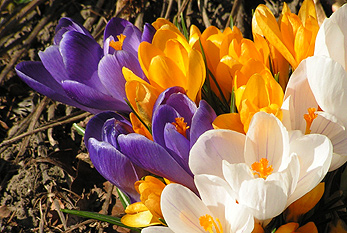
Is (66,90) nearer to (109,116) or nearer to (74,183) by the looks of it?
(109,116)

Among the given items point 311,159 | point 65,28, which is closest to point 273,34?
point 311,159

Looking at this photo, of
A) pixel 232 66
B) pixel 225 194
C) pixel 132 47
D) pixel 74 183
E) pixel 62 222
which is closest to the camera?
pixel 225 194

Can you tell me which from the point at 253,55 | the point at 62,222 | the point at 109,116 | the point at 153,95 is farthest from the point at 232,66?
the point at 62,222

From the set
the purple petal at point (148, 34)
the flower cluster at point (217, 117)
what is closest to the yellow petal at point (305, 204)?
the flower cluster at point (217, 117)

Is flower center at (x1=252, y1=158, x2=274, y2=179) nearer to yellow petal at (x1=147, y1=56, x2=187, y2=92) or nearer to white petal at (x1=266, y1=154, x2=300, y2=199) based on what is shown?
→ white petal at (x1=266, y1=154, x2=300, y2=199)

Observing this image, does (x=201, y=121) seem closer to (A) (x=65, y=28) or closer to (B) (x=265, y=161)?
(B) (x=265, y=161)

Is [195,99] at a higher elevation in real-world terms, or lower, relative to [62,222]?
higher

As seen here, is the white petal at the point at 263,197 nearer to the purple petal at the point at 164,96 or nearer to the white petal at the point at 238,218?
the white petal at the point at 238,218
